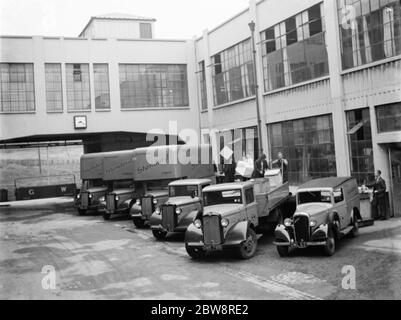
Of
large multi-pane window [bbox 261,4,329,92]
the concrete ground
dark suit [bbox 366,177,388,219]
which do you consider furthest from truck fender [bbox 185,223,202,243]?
large multi-pane window [bbox 261,4,329,92]

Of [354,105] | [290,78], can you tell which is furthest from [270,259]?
[290,78]

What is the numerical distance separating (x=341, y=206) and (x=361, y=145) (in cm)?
628

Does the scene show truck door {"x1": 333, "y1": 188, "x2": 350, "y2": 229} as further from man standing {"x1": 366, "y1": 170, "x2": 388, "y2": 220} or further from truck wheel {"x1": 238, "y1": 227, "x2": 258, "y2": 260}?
man standing {"x1": 366, "y1": 170, "x2": 388, "y2": 220}

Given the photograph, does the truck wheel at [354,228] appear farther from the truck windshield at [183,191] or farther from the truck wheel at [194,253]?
the truck windshield at [183,191]

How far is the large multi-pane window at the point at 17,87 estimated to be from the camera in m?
29.1

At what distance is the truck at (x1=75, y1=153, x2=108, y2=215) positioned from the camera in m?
25.4

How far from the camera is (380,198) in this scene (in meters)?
16.9

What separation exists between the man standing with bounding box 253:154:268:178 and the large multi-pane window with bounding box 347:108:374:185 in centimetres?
380

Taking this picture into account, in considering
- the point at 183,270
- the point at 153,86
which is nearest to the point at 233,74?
the point at 153,86

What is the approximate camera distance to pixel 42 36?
2934cm

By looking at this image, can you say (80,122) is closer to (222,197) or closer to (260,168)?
(260,168)

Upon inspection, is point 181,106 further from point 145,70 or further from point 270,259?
point 270,259

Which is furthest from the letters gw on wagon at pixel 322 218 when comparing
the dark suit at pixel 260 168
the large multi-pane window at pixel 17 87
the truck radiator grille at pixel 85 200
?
the large multi-pane window at pixel 17 87
